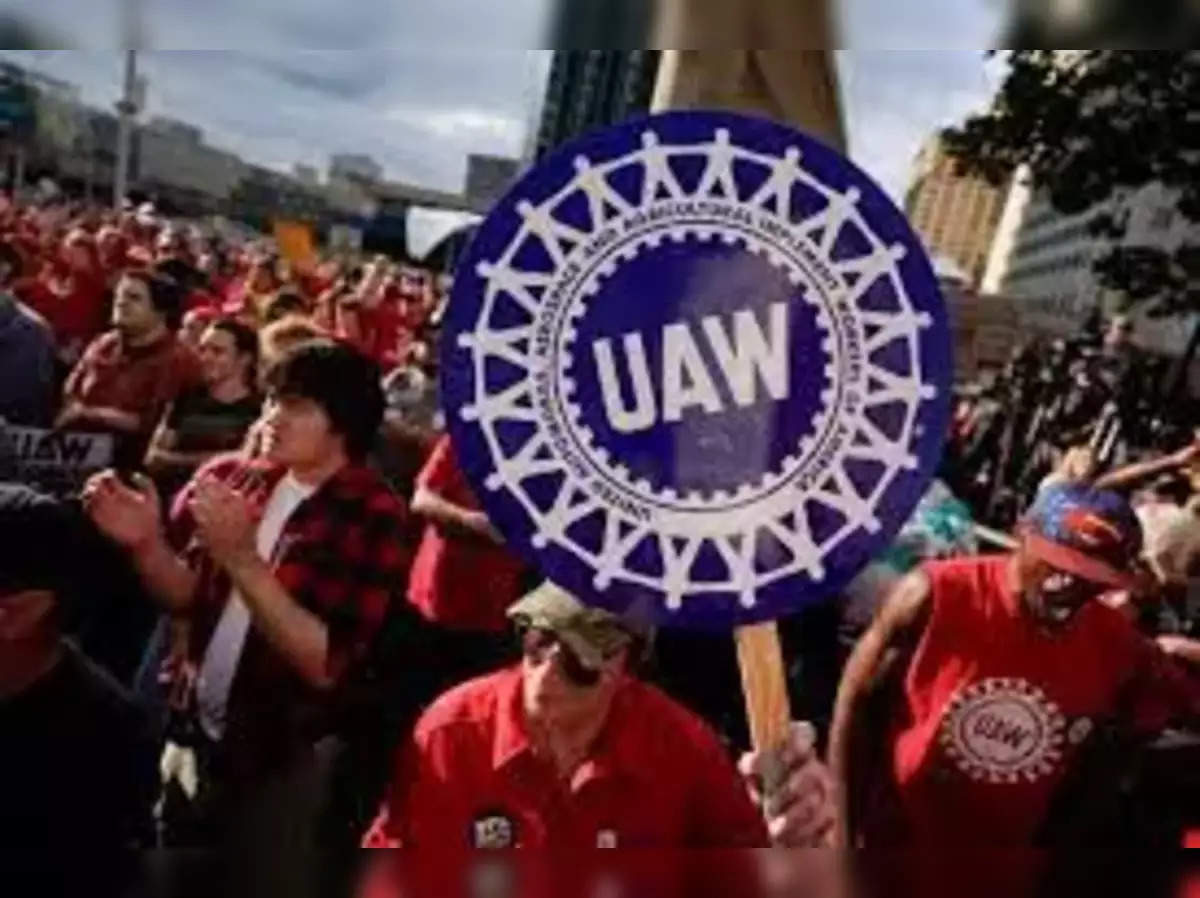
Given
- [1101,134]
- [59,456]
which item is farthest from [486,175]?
[1101,134]

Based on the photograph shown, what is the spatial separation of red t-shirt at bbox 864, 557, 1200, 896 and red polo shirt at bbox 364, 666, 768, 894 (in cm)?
46

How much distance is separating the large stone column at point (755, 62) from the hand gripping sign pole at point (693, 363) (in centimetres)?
3

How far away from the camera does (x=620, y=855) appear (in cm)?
190

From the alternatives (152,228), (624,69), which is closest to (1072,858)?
(624,69)

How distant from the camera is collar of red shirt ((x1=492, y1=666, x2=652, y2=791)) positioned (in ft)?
7.11

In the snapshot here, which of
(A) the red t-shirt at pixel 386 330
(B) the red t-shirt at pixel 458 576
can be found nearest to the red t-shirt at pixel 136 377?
(B) the red t-shirt at pixel 458 576

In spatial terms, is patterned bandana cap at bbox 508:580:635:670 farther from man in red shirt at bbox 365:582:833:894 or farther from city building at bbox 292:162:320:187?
city building at bbox 292:162:320:187

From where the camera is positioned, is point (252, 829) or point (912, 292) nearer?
point (912, 292)

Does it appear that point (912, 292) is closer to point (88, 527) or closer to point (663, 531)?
point (663, 531)

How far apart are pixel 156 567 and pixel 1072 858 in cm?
124

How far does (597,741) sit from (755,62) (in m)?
0.88

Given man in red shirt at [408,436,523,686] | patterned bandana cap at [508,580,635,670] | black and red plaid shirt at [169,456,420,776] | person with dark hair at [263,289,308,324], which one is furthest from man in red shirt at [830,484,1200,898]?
person with dark hair at [263,289,308,324]

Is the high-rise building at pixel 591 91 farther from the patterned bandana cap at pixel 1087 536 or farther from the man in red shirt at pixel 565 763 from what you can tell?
the patterned bandana cap at pixel 1087 536

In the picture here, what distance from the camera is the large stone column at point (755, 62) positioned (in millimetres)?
1624
